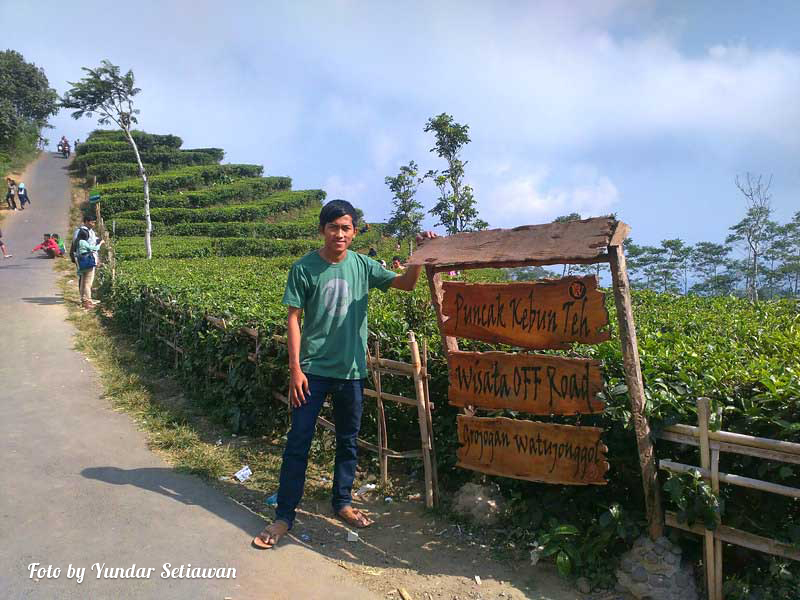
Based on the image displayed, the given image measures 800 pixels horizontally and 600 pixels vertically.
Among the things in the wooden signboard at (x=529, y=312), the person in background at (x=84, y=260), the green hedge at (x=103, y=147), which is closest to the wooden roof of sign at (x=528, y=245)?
the wooden signboard at (x=529, y=312)

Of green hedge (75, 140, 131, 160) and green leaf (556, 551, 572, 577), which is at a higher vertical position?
green hedge (75, 140, 131, 160)

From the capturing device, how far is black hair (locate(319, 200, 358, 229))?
146 inches

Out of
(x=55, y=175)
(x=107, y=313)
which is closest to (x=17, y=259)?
(x=107, y=313)

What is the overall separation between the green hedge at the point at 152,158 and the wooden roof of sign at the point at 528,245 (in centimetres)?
4239

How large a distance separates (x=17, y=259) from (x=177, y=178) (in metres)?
18.4

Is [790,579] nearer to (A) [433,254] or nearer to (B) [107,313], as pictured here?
(A) [433,254]

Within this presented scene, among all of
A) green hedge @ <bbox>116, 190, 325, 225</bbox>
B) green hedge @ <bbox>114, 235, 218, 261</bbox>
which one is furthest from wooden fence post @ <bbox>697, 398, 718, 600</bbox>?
green hedge @ <bbox>116, 190, 325, 225</bbox>

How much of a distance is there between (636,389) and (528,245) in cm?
97

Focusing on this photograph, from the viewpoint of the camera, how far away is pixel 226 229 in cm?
3034

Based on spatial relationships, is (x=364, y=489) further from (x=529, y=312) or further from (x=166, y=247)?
(x=166, y=247)

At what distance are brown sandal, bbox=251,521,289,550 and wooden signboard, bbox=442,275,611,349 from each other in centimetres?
164

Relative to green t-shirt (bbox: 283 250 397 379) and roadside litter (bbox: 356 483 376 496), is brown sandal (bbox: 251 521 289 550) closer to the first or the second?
roadside litter (bbox: 356 483 376 496)

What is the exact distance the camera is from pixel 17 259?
1973 cm

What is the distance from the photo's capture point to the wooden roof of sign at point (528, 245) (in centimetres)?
299
